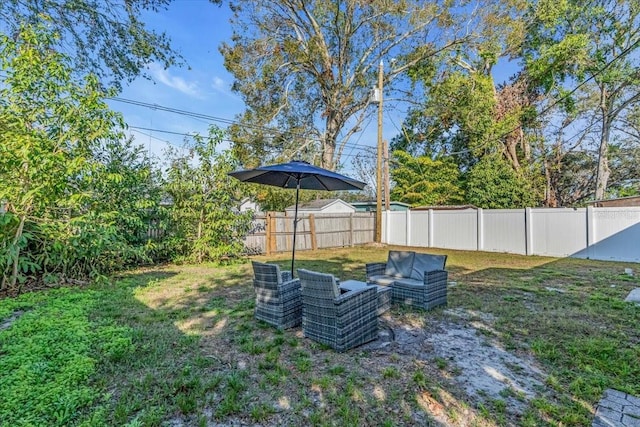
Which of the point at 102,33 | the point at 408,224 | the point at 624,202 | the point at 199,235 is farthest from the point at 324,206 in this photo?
the point at 102,33

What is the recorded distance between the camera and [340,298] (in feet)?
10.1

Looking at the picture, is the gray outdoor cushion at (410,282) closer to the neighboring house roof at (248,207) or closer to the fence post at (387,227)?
the neighboring house roof at (248,207)

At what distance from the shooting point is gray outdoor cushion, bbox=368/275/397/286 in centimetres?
481

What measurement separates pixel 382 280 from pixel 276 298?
6.11ft

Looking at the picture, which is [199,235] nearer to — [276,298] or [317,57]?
[276,298]

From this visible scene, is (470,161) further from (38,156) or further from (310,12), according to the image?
(38,156)

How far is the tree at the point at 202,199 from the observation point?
794cm

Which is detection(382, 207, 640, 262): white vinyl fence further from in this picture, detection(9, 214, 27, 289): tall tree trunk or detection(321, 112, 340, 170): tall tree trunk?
detection(9, 214, 27, 289): tall tree trunk

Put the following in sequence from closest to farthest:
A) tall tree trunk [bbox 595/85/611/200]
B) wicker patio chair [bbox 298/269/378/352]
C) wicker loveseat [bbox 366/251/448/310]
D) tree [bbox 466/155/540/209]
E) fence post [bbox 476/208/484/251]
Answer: wicker patio chair [bbox 298/269/378/352], wicker loveseat [bbox 366/251/448/310], fence post [bbox 476/208/484/251], tree [bbox 466/155/540/209], tall tree trunk [bbox 595/85/611/200]

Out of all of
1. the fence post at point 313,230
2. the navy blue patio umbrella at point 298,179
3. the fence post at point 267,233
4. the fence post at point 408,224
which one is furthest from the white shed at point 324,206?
the navy blue patio umbrella at point 298,179

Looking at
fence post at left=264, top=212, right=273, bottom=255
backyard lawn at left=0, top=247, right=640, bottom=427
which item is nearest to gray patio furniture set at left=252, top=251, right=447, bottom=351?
backyard lawn at left=0, top=247, right=640, bottom=427

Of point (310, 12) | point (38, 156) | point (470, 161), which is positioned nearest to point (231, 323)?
point (38, 156)

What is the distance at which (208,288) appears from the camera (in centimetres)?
567

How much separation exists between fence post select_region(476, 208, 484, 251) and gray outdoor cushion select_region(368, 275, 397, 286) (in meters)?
8.11
